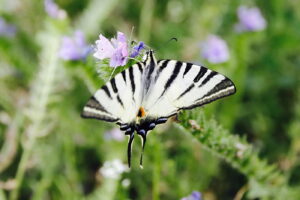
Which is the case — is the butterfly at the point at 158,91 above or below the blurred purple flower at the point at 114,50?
below

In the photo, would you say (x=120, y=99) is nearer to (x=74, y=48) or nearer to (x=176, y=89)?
(x=176, y=89)

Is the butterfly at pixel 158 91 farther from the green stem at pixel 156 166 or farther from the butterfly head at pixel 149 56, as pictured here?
the green stem at pixel 156 166

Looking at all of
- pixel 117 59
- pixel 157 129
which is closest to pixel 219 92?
pixel 117 59

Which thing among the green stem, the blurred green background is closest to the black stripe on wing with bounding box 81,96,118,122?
the blurred green background

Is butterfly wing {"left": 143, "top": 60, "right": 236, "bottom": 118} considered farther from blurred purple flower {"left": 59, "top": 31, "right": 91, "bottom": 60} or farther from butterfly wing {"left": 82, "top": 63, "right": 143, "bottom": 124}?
blurred purple flower {"left": 59, "top": 31, "right": 91, "bottom": 60}

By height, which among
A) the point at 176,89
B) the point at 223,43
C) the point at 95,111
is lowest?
the point at 95,111

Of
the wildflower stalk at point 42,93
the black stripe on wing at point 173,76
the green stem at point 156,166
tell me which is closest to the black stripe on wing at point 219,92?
the black stripe on wing at point 173,76

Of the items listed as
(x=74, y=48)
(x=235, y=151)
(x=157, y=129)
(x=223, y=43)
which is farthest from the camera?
(x=223, y=43)
